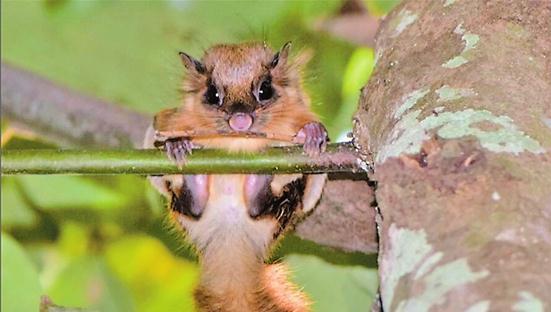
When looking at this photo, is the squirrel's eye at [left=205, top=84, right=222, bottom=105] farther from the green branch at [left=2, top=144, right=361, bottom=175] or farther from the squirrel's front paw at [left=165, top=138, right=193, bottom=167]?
the green branch at [left=2, top=144, right=361, bottom=175]

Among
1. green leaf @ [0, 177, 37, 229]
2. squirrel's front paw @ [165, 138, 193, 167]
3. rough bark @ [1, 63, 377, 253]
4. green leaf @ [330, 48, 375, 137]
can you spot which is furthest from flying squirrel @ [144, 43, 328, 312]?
green leaf @ [0, 177, 37, 229]

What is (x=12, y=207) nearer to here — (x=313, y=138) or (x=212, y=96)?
(x=212, y=96)

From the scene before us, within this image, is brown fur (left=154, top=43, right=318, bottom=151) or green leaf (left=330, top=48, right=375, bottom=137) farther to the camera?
green leaf (left=330, top=48, right=375, bottom=137)

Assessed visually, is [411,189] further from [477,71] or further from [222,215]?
[222,215]

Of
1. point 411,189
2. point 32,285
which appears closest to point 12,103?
point 32,285

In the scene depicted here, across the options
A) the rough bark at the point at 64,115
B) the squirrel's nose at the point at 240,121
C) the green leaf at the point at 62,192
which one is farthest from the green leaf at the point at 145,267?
the squirrel's nose at the point at 240,121

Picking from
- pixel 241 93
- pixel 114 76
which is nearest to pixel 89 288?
pixel 114 76

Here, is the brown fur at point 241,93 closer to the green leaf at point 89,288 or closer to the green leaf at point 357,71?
the green leaf at point 357,71

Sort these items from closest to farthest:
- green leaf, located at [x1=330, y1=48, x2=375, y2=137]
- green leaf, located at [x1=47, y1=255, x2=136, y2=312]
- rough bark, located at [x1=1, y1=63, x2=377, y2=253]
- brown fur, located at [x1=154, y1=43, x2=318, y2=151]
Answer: brown fur, located at [x1=154, y1=43, x2=318, y2=151] → rough bark, located at [x1=1, y1=63, x2=377, y2=253] → green leaf, located at [x1=47, y1=255, x2=136, y2=312] → green leaf, located at [x1=330, y1=48, x2=375, y2=137]
